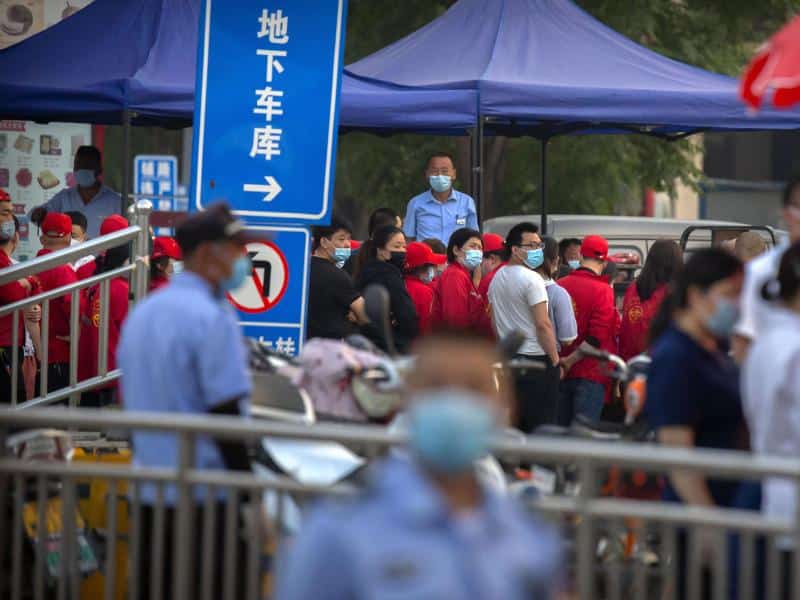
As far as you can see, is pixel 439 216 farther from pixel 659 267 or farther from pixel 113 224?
pixel 113 224

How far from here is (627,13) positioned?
69.1 ft

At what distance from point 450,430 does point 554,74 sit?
11.3 m

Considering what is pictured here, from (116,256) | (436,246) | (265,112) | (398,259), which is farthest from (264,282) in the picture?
(436,246)

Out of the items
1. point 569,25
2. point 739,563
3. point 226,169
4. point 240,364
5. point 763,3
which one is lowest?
point 739,563

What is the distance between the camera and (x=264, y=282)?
8164mm

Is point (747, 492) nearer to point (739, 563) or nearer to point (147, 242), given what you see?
point (739, 563)

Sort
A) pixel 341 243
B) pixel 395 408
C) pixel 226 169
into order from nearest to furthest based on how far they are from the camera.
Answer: pixel 395 408 < pixel 226 169 < pixel 341 243

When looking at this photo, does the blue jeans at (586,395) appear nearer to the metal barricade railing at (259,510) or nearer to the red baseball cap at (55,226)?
the red baseball cap at (55,226)

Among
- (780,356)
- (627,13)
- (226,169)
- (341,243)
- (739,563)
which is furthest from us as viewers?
(627,13)

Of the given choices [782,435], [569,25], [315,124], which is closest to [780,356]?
[782,435]

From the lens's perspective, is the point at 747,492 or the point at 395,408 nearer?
the point at 747,492

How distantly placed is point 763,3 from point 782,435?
17.3m

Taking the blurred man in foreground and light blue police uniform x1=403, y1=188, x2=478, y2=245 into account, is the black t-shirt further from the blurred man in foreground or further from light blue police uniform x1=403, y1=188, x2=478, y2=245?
the blurred man in foreground

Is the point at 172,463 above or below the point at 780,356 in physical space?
below
